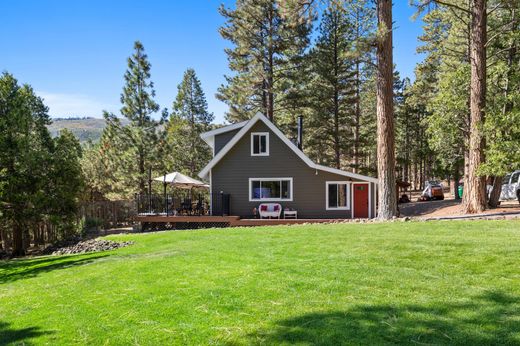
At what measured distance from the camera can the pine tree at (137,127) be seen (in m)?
27.8

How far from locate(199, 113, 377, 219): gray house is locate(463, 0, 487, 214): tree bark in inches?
246

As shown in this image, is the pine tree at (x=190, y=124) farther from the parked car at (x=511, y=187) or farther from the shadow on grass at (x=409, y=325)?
the shadow on grass at (x=409, y=325)

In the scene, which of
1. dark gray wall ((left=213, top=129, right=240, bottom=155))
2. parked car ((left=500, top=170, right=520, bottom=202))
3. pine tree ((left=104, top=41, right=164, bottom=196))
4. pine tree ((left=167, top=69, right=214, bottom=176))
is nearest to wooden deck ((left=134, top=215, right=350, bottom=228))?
dark gray wall ((left=213, top=129, right=240, bottom=155))

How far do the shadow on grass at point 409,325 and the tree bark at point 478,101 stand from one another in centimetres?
1159

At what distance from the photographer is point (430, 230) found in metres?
9.57

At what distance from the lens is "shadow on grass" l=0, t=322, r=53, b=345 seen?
431cm

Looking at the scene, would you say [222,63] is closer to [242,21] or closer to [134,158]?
[242,21]

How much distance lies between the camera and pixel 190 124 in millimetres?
39000

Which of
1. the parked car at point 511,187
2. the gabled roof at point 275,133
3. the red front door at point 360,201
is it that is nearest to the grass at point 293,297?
the gabled roof at point 275,133

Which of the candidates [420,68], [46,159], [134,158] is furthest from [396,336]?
[420,68]

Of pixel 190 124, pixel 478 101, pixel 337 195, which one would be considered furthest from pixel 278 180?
pixel 190 124

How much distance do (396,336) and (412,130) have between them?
4956cm

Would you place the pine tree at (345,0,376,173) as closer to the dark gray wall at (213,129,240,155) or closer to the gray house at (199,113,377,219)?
the gray house at (199,113,377,219)

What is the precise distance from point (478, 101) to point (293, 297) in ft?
43.9
